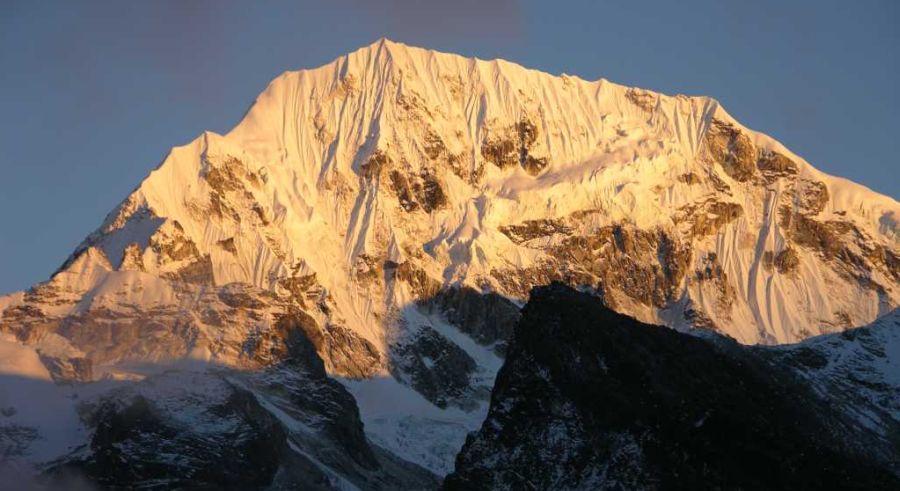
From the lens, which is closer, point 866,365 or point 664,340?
point 664,340

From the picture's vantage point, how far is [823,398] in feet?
575

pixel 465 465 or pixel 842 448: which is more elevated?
pixel 842 448

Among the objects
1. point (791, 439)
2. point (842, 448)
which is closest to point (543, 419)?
point (791, 439)

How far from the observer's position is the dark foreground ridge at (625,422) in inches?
5054

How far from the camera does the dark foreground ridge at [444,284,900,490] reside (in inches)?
5054

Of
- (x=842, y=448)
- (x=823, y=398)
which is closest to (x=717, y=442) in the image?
(x=842, y=448)

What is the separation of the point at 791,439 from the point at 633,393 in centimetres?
878

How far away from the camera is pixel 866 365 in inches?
7402

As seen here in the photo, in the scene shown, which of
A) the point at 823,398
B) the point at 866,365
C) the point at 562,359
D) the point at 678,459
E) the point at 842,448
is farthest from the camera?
the point at 866,365

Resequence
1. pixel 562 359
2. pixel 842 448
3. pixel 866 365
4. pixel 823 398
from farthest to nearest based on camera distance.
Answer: pixel 866 365, pixel 823 398, pixel 842 448, pixel 562 359

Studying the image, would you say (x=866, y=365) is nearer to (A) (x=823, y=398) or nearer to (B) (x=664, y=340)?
(A) (x=823, y=398)

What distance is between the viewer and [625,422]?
13200cm

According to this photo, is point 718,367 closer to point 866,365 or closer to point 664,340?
point 664,340

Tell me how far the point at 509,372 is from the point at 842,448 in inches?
1065
